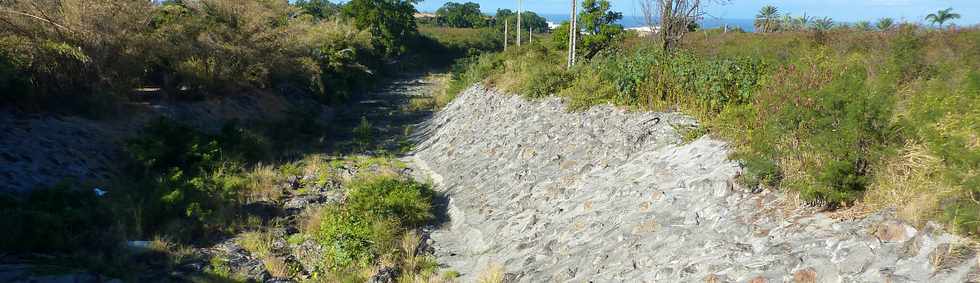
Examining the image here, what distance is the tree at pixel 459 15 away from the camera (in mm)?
86569

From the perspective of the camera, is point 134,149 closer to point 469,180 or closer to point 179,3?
point 469,180

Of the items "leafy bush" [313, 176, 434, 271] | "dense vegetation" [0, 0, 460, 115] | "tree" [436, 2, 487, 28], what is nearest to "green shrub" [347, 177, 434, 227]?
"leafy bush" [313, 176, 434, 271]

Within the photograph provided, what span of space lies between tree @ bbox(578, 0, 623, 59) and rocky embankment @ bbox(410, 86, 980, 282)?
1113 cm

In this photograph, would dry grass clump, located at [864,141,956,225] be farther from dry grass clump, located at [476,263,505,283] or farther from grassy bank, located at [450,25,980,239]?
dry grass clump, located at [476,263,505,283]

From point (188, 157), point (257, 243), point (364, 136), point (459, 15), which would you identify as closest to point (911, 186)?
point (257, 243)

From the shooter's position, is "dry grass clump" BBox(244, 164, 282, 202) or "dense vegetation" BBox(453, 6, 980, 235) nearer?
"dense vegetation" BBox(453, 6, 980, 235)

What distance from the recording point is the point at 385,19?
4078cm

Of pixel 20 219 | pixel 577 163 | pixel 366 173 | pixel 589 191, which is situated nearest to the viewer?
pixel 20 219

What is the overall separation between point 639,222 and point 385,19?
121 ft

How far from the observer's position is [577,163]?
8.74 m

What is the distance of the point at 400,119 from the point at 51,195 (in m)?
12.1

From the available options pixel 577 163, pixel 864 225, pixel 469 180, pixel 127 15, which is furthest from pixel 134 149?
pixel 864 225

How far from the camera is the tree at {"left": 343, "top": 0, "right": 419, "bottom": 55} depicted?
39.1 metres

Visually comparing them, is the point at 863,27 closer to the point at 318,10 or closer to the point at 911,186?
the point at 911,186
